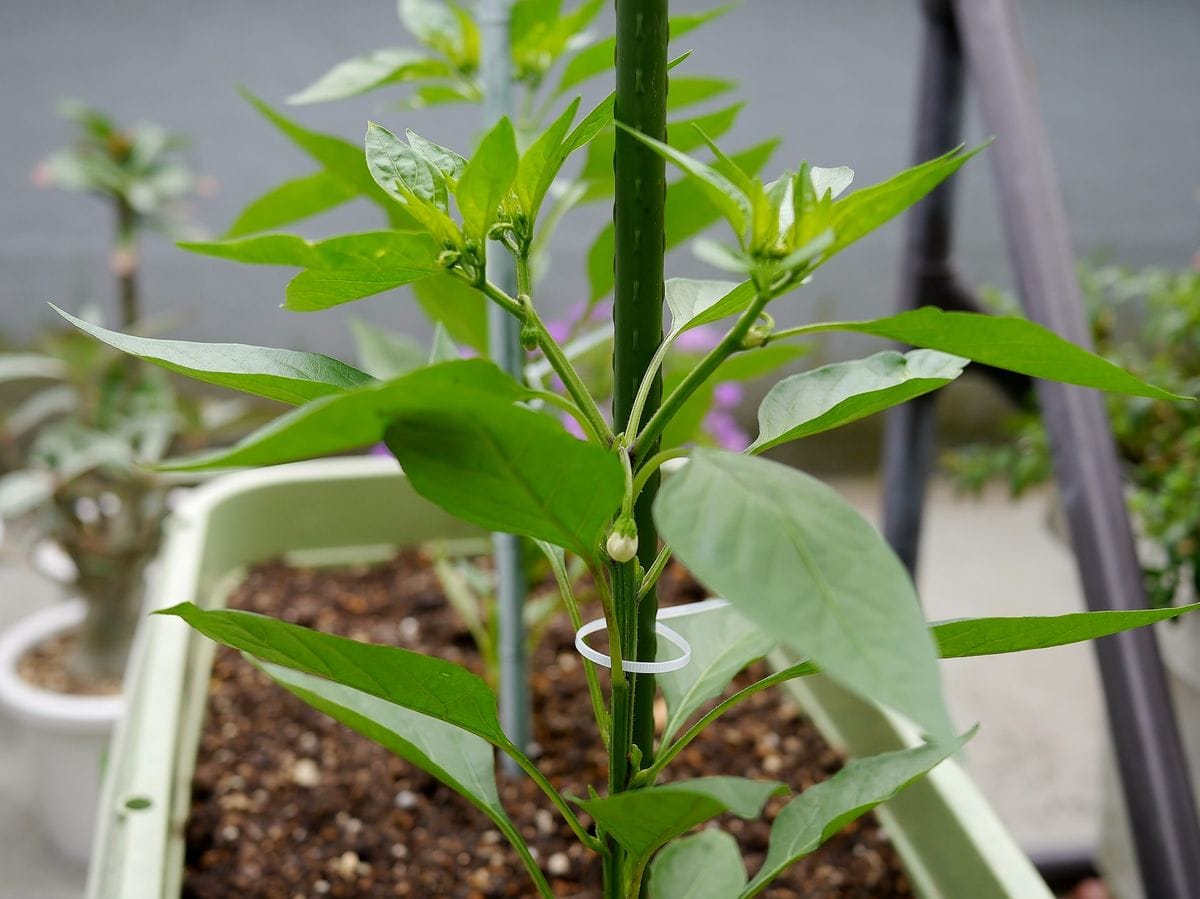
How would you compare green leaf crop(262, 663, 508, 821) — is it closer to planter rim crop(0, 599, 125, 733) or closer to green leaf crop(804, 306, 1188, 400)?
green leaf crop(804, 306, 1188, 400)

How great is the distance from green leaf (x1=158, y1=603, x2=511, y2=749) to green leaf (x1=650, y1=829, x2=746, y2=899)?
14 centimetres

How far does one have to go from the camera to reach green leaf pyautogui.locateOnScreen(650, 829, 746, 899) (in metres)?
0.40

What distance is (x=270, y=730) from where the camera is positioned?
0.64 metres

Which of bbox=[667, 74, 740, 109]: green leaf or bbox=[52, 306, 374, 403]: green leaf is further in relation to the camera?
bbox=[667, 74, 740, 109]: green leaf

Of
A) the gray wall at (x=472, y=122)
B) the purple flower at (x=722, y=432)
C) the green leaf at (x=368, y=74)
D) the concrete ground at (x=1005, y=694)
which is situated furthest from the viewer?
the gray wall at (x=472, y=122)

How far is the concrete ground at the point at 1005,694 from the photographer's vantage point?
3.80 ft

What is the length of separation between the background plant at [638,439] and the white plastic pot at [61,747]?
0.78 meters

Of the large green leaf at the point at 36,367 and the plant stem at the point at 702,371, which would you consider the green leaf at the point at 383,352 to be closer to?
the plant stem at the point at 702,371

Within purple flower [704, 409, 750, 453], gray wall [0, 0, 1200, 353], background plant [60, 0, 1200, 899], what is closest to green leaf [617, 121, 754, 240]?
background plant [60, 0, 1200, 899]

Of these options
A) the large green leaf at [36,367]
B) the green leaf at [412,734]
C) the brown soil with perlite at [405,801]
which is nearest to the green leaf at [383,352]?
the brown soil with perlite at [405,801]

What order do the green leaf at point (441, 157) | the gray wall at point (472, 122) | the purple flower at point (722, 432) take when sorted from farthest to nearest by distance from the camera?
the gray wall at point (472, 122), the purple flower at point (722, 432), the green leaf at point (441, 157)

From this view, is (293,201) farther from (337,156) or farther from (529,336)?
(529,336)

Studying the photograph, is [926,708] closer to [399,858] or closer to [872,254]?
[399,858]

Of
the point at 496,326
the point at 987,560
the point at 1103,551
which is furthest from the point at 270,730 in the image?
the point at 987,560
